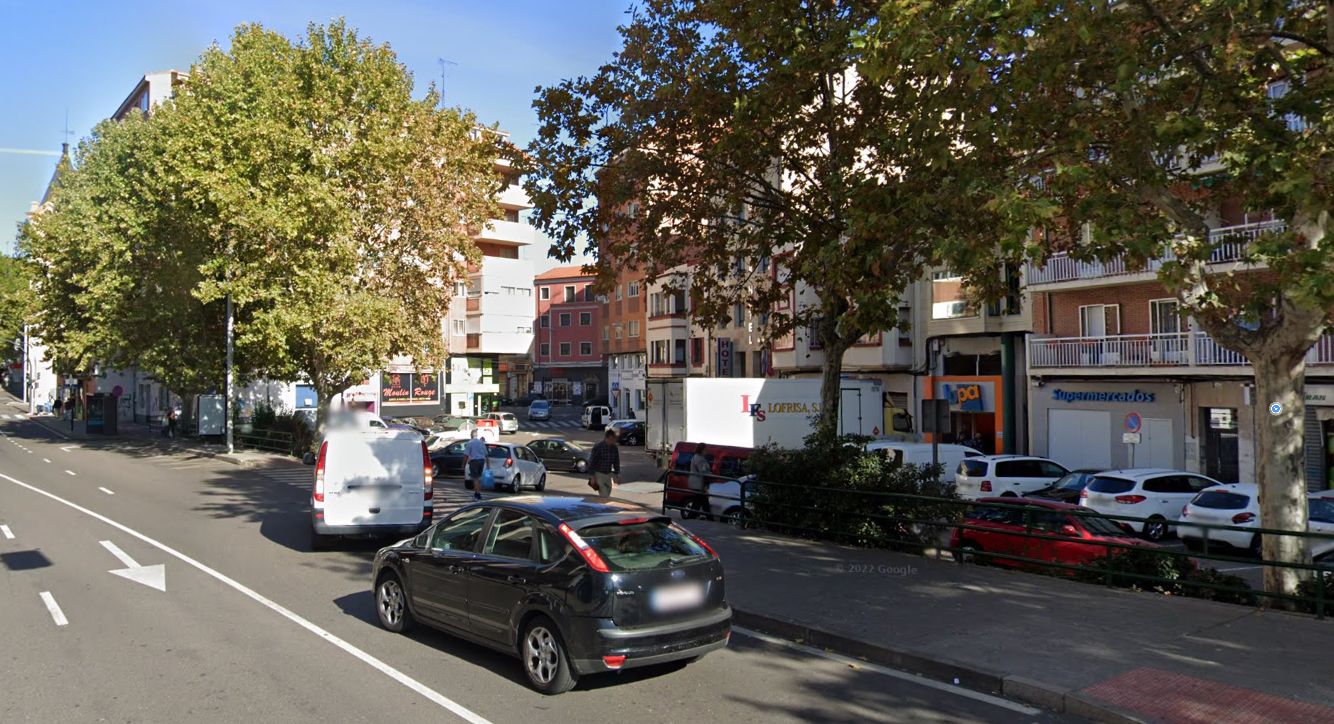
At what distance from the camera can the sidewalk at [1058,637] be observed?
6539mm

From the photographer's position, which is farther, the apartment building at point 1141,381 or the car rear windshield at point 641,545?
the apartment building at point 1141,381

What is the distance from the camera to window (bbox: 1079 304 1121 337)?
2999 cm

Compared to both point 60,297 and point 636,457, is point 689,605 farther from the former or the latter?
point 60,297

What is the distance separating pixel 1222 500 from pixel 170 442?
43318mm

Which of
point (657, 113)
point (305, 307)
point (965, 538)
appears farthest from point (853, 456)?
point (305, 307)

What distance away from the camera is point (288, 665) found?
25.2 ft

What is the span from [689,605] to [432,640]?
9.46 ft

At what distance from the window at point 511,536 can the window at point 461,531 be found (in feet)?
0.62

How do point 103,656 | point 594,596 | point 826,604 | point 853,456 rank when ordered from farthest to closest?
point 853,456, point 826,604, point 103,656, point 594,596

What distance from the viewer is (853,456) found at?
1378 centimetres

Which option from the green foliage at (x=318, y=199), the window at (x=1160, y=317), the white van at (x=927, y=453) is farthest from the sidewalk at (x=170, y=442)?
the window at (x=1160, y=317)

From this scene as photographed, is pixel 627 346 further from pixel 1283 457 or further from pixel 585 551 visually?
pixel 585 551

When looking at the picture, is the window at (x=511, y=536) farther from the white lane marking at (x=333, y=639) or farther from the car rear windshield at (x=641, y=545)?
the white lane marking at (x=333, y=639)

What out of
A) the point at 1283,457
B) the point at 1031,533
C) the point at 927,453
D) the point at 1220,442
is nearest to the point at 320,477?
the point at 1031,533
